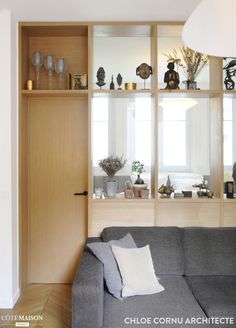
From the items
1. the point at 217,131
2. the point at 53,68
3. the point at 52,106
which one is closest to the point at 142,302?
the point at 217,131

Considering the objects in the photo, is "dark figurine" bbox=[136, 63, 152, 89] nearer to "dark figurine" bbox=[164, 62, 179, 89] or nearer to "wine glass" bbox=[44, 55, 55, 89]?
"dark figurine" bbox=[164, 62, 179, 89]

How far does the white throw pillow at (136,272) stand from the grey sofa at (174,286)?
56 millimetres

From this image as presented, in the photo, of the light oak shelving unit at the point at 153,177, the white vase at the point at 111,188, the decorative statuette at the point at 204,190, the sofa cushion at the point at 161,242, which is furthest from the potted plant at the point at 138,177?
the decorative statuette at the point at 204,190

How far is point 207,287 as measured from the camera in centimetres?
235

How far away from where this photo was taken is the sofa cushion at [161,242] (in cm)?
264

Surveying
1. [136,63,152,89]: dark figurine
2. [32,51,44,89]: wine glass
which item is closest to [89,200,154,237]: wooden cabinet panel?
[136,63,152,89]: dark figurine

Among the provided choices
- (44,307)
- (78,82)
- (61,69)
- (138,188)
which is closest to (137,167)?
(138,188)

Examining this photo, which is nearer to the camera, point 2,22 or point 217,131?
point 2,22

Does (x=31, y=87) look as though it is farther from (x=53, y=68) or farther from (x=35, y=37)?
(x=35, y=37)

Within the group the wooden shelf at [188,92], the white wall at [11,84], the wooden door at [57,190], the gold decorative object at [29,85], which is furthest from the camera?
the wooden door at [57,190]

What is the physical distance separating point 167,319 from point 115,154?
2.05 m

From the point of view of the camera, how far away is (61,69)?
3.29m

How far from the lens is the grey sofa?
195 centimetres

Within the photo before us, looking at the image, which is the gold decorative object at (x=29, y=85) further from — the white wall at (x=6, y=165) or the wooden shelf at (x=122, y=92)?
the wooden shelf at (x=122, y=92)
